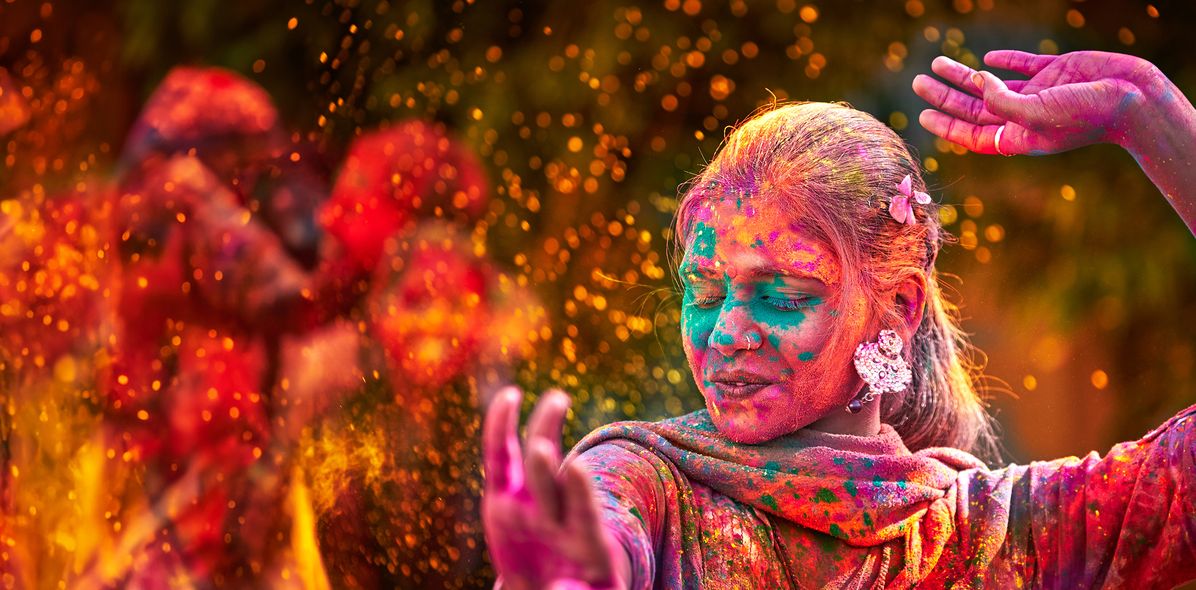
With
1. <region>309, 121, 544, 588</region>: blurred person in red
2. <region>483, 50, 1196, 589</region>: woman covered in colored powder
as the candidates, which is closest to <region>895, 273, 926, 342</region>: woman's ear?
<region>483, 50, 1196, 589</region>: woman covered in colored powder

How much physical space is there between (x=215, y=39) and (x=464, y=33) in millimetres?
547

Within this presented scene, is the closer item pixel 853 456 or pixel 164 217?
pixel 853 456

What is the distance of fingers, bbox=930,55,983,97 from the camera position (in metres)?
1.48

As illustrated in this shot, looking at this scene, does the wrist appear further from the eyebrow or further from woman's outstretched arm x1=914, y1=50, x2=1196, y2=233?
the eyebrow

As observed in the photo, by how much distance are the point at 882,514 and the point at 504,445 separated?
57 cm

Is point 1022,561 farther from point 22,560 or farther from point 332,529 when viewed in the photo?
point 22,560

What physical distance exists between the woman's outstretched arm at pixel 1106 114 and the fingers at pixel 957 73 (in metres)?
0.02

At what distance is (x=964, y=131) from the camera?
149cm

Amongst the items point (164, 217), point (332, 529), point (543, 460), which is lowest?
point (332, 529)

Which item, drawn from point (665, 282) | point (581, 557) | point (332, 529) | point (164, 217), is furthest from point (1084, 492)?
point (164, 217)

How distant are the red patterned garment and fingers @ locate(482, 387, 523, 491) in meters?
0.37

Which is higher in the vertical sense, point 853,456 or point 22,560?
point 853,456

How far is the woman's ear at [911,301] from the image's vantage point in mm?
1486

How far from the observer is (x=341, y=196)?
8.70 ft
